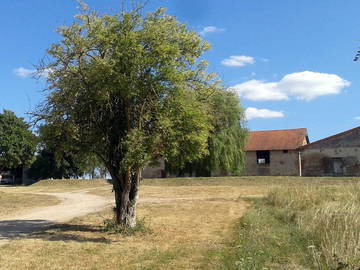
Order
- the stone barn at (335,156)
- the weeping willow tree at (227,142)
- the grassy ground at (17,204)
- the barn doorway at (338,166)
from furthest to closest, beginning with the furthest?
the barn doorway at (338,166), the stone barn at (335,156), the weeping willow tree at (227,142), the grassy ground at (17,204)

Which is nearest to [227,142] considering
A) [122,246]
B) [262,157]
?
[262,157]

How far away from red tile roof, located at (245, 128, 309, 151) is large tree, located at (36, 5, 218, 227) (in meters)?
39.6

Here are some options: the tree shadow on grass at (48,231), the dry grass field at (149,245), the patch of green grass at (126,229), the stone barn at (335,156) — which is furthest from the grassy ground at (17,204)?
the stone barn at (335,156)

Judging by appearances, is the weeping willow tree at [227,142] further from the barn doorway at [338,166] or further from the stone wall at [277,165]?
the barn doorway at [338,166]

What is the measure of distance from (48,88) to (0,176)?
60277 millimetres

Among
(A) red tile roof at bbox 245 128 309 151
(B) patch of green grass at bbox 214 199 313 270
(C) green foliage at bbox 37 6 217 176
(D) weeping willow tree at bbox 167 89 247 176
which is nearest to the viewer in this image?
(B) patch of green grass at bbox 214 199 313 270

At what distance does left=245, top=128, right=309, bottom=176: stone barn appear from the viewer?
5038cm

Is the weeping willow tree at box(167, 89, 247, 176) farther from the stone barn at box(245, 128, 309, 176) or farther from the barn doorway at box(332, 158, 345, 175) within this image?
the barn doorway at box(332, 158, 345, 175)

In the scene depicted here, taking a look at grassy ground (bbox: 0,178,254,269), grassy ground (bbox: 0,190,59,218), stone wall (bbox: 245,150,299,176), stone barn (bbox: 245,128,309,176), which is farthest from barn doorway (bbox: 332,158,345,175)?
grassy ground (bbox: 0,178,254,269)

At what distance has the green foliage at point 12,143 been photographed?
53344 mm

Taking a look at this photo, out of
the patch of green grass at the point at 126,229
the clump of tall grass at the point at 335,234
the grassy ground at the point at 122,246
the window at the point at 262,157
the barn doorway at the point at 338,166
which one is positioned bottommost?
the grassy ground at the point at 122,246

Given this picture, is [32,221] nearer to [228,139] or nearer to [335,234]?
[335,234]

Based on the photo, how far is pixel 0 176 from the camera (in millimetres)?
66438

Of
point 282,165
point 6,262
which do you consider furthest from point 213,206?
point 282,165
